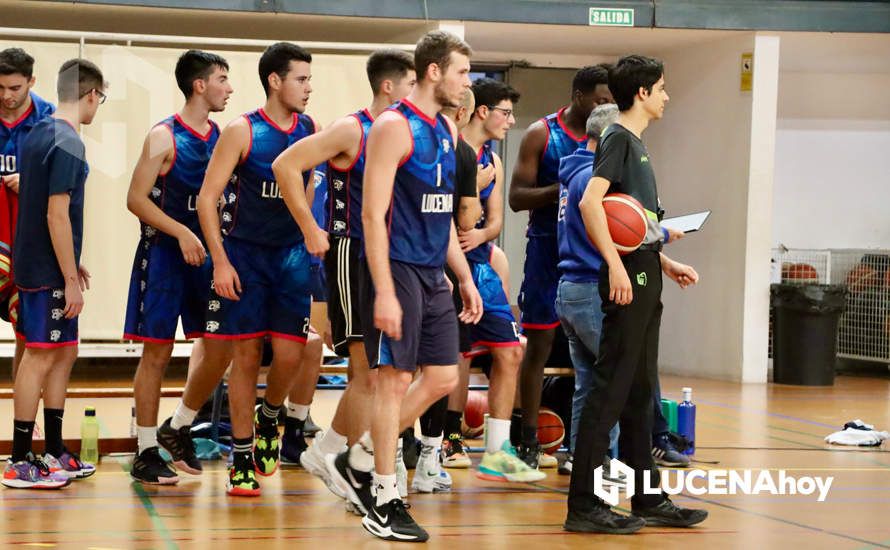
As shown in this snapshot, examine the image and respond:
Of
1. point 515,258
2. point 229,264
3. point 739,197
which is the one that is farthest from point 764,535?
point 515,258

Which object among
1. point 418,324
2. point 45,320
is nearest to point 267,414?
point 45,320

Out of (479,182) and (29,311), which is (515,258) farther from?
(29,311)

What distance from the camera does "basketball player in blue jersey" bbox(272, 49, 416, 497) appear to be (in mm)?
5121

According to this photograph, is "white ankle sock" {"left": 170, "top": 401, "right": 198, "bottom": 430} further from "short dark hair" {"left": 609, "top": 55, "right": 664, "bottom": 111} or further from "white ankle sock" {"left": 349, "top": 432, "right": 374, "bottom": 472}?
"short dark hair" {"left": 609, "top": 55, "right": 664, "bottom": 111}

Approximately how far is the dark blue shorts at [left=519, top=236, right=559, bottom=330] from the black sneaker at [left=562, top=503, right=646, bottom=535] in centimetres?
179

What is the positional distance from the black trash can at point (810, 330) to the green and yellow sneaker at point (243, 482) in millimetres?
7306

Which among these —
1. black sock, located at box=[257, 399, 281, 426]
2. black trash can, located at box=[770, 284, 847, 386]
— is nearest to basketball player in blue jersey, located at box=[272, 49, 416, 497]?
black sock, located at box=[257, 399, 281, 426]

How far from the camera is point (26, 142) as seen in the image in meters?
5.64

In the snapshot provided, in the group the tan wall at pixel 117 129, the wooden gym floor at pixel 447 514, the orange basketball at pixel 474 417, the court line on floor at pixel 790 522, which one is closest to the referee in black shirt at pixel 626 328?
the wooden gym floor at pixel 447 514

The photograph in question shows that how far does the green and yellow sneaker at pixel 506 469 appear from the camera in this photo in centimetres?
602

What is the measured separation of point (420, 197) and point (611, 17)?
709 cm

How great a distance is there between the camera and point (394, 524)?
4.51 metres

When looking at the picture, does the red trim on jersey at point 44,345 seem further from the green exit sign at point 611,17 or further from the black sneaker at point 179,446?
the green exit sign at point 611,17

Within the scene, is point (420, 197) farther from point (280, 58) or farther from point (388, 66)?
point (280, 58)
